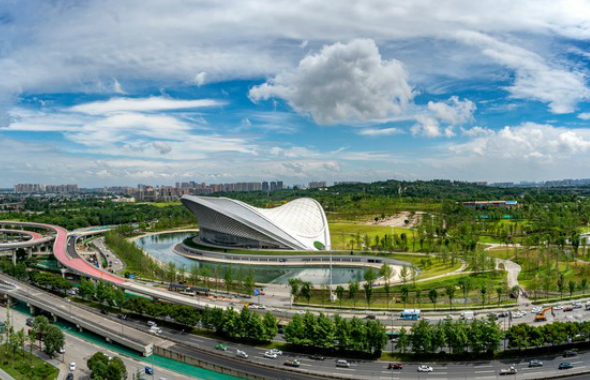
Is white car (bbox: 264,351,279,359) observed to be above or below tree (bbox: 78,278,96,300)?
below

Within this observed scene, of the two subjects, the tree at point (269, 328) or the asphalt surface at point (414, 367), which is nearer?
the asphalt surface at point (414, 367)

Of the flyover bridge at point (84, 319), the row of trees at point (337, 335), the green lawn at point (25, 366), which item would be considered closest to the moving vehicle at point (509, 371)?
the row of trees at point (337, 335)

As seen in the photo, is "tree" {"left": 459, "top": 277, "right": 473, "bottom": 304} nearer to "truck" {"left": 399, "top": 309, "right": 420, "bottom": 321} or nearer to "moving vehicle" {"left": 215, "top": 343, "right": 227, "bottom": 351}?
"truck" {"left": 399, "top": 309, "right": 420, "bottom": 321}

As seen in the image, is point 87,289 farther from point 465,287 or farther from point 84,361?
point 465,287

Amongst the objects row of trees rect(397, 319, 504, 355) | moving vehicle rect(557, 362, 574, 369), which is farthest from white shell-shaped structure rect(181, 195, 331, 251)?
moving vehicle rect(557, 362, 574, 369)

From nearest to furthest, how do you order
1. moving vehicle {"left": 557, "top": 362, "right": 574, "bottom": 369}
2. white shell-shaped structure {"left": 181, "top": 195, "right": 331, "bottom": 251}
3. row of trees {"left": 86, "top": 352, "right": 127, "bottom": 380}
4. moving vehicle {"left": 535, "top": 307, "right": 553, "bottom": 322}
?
1. row of trees {"left": 86, "top": 352, "right": 127, "bottom": 380}
2. moving vehicle {"left": 557, "top": 362, "right": 574, "bottom": 369}
3. moving vehicle {"left": 535, "top": 307, "right": 553, "bottom": 322}
4. white shell-shaped structure {"left": 181, "top": 195, "right": 331, "bottom": 251}

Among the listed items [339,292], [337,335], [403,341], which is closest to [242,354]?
[337,335]

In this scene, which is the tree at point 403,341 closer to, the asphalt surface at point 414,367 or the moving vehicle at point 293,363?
the asphalt surface at point 414,367
